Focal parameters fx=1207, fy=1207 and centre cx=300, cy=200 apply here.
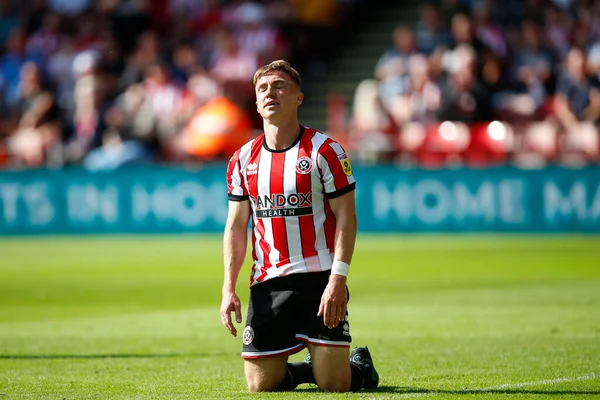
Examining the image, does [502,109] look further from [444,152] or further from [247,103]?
[247,103]

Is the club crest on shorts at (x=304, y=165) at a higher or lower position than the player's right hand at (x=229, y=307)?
higher

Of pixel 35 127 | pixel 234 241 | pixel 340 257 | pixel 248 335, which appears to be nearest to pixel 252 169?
pixel 234 241

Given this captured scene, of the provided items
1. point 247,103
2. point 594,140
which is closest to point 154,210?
point 247,103

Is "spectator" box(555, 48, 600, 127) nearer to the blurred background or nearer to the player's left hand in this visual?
the blurred background

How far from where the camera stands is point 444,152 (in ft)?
72.4

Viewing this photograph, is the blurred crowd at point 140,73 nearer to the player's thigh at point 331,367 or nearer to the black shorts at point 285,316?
the black shorts at point 285,316

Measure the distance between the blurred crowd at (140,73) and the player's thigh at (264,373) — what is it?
1637 cm

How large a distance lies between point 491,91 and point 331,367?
1558 centimetres

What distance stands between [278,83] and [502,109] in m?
15.2

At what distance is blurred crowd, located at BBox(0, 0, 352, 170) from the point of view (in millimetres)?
24328

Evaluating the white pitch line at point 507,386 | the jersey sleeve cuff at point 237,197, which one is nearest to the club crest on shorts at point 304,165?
the jersey sleeve cuff at point 237,197

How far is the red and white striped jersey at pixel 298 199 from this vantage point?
7.46 meters

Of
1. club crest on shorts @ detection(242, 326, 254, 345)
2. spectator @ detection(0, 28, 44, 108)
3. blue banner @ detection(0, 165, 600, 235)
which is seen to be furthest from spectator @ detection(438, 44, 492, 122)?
club crest on shorts @ detection(242, 326, 254, 345)

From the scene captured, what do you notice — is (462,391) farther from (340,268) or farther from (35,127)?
(35,127)
